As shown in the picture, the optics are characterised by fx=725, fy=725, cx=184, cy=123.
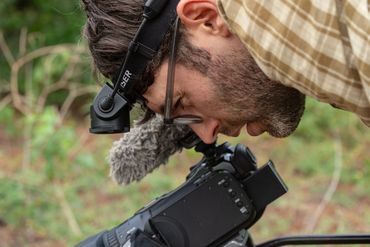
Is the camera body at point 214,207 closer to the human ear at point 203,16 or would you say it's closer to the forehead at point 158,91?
the forehead at point 158,91

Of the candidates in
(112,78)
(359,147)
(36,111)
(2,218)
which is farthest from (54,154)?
(112,78)

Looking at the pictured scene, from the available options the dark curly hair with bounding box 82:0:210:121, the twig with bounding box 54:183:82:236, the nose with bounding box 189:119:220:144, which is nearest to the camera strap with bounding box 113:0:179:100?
the dark curly hair with bounding box 82:0:210:121

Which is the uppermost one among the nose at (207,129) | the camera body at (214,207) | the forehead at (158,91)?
the forehead at (158,91)

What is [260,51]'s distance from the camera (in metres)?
1.09

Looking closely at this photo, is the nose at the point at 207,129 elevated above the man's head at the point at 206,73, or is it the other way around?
the man's head at the point at 206,73

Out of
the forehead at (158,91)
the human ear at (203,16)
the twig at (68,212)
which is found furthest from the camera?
the twig at (68,212)

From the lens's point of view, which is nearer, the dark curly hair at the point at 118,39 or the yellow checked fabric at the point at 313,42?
the yellow checked fabric at the point at 313,42

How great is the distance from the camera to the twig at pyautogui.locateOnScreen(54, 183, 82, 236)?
3.21 m

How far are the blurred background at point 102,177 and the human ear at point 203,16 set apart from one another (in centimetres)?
136

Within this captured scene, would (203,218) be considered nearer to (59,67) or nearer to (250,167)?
(250,167)

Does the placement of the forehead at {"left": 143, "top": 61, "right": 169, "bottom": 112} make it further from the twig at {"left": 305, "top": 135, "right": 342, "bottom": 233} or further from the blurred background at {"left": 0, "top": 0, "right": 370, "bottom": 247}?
the twig at {"left": 305, "top": 135, "right": 342, "bottom": 233}

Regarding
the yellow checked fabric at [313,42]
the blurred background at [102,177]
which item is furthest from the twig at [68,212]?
the yellow checked fabric at [313,42]

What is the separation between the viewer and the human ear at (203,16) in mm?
1165

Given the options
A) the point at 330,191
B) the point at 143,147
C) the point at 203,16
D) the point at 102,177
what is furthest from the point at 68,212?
the point at 203,16
